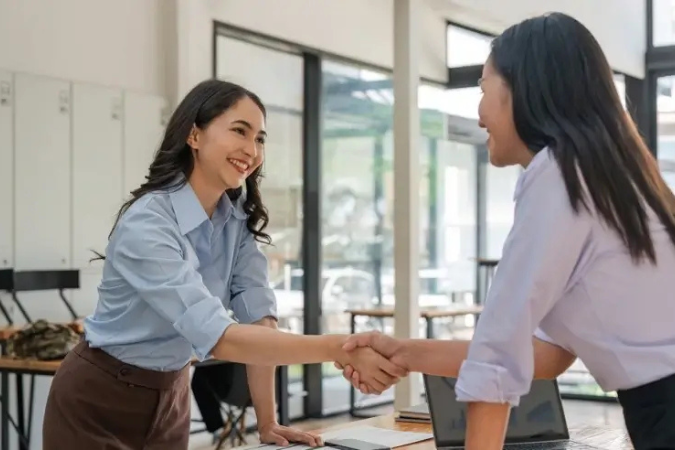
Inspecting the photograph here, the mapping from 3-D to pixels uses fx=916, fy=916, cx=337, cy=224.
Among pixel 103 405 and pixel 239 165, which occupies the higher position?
pixel 239 165

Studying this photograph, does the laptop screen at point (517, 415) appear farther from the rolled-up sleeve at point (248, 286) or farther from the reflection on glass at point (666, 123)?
the reflection on glass at point (666, 123)

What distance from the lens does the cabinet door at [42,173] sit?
4.66 meters

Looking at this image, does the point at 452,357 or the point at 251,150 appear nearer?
the point at 452,357

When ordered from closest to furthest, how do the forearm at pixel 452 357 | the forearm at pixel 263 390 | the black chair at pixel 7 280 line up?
the forearm at pixel 452 357
the forearm at pixel 263 390
the black chair at pixel 7 280

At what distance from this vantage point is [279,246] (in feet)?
21.3

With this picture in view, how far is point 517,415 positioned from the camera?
203 centimetres

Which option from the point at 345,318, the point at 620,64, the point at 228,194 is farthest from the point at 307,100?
the point at 228,194

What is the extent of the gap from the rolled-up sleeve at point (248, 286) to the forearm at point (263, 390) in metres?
0.03

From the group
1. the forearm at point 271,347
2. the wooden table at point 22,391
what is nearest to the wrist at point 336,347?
the forearm at point 271,347

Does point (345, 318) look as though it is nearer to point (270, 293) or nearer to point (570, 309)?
point (270, 293)

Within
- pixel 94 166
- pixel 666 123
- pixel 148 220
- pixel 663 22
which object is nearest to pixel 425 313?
pixel 94 166

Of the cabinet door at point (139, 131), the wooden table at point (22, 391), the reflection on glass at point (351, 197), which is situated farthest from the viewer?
the reflection on glass at point (351, 197)

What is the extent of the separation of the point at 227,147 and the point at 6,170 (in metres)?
3.02

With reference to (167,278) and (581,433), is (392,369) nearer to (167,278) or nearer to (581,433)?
(167,278)
